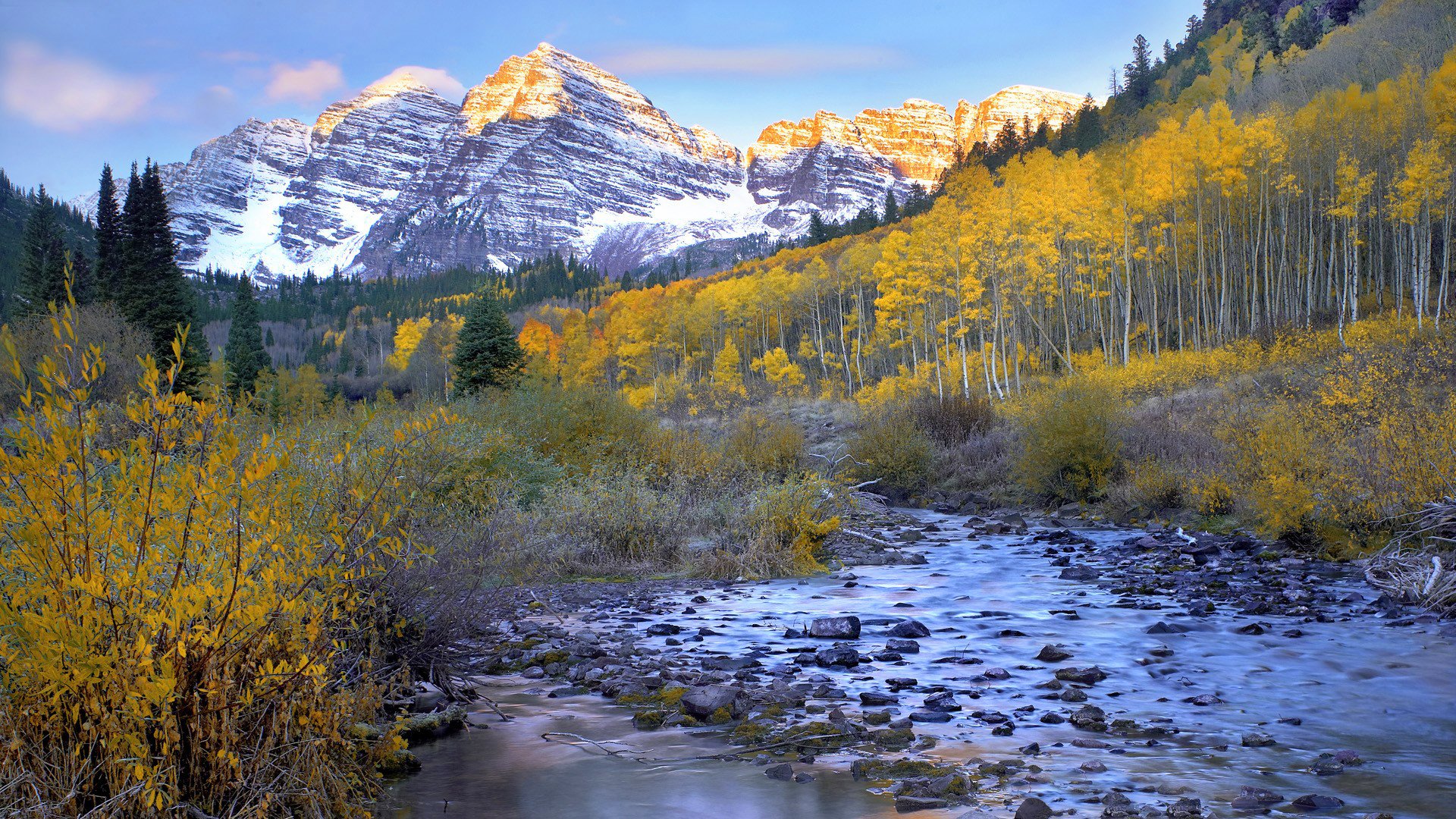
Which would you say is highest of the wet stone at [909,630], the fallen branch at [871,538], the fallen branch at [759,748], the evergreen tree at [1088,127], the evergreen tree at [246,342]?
the evergreen tree at [1088,127]

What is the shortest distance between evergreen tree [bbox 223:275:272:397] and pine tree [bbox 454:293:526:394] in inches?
780

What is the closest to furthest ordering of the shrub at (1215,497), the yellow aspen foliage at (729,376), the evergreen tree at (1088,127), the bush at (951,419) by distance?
the shrub at (1215,497) < the bush at (951,419) < the yellow aspen foliage at (729,376) < the evergreen tree at (1088,127)

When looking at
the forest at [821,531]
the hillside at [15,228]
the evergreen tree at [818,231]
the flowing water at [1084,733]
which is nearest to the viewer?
the forest at [821,531]

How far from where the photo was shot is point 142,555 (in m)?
3.31

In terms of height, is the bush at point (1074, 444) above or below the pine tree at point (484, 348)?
below

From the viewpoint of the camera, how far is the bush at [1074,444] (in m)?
19.0

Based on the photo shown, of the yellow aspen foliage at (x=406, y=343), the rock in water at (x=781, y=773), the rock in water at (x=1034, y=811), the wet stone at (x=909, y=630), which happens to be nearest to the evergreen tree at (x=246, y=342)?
the yellow aspen foliage at (x=406, y=343)

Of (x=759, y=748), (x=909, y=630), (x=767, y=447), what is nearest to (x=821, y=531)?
(x=909, y=630)

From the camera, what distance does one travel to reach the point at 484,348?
3481cm

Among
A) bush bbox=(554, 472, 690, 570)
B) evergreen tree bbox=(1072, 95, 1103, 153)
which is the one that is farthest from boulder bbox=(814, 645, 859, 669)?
evergreen tree bbox=(1072, 95, 1103, 153)

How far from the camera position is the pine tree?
3444 cm

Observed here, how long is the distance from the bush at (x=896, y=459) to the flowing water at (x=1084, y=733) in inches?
491

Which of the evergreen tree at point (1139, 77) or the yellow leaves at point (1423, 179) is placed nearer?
the yellow leaves at point (1423, 179)

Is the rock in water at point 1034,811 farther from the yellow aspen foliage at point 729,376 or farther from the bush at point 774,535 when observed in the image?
the yellow aspen foliage at point 729,376
